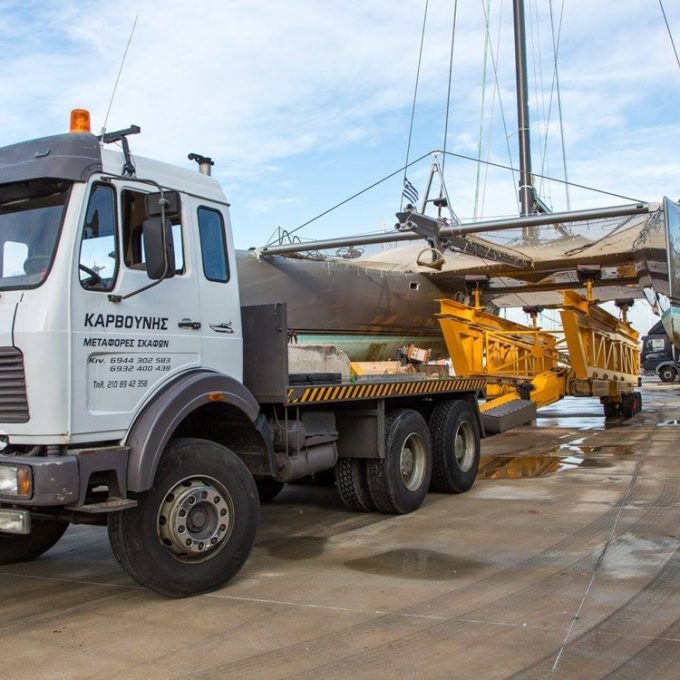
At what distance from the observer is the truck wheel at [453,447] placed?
734cm

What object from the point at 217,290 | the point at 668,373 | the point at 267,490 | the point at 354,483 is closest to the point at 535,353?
the point at 267,490

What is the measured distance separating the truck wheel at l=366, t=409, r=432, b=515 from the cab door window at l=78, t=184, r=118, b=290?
3.13 m

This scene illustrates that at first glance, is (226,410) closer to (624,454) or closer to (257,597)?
(257,597)

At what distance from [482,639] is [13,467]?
2407 mm

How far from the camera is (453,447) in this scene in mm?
7457

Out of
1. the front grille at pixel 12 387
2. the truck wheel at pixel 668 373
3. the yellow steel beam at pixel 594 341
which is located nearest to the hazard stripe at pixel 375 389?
the front grille at pixel 12 387

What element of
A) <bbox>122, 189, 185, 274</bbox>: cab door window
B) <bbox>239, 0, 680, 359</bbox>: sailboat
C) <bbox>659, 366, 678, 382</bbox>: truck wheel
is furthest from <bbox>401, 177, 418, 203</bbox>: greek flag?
<bbox>659, 366, 678, 382</bbox>: truck wheel

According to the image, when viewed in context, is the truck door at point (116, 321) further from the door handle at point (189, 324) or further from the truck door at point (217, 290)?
the truck door at point (217, 290)

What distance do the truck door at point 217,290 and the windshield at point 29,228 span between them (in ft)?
3.00

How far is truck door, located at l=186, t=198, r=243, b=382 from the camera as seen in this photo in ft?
15.3

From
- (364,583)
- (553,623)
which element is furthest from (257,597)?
(553,623)

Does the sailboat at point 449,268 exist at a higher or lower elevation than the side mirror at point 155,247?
higher

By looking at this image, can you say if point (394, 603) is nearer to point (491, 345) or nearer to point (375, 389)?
point (375, 389)

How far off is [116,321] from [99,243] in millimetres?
430
